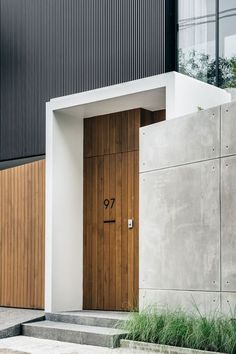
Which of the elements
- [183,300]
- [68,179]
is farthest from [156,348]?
[68,179]

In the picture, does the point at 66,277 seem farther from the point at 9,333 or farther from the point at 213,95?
the point at 213,95

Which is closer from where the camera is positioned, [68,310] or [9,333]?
[9,333]

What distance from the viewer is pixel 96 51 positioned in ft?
35.2

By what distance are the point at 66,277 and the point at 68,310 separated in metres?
0.49

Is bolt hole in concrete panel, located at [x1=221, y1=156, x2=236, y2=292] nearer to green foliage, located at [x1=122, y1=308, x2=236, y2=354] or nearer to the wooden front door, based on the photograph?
green foliage, located at [x1=122, y1=308, x2=236, y2=354]

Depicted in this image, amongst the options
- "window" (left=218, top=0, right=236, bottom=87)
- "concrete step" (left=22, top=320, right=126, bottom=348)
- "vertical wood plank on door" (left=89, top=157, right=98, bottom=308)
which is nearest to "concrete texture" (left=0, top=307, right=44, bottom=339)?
"concrete step" (left=22, top=320, right=126, bottom=348)

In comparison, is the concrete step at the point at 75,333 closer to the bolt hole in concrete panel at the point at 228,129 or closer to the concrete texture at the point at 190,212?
the concrete texture at the point at 190,212

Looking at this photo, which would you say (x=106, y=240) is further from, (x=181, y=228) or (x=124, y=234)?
(x=181, y=228)

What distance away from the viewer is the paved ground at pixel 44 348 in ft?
25.3

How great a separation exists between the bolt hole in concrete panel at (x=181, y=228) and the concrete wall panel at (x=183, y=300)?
0.07m

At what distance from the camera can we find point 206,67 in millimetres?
10461

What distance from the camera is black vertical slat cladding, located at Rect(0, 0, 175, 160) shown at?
10.1 meters

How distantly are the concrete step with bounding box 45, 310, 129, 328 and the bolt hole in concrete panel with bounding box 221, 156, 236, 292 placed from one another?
1.76m

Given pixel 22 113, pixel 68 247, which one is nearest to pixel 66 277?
pixel 68 247
